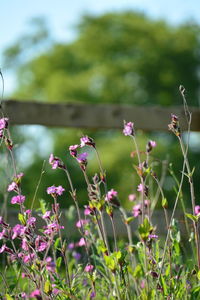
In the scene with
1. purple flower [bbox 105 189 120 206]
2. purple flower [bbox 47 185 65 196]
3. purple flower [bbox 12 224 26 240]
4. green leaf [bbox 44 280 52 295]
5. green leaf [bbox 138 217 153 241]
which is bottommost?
green leaf [bbox 44 280 52 295]

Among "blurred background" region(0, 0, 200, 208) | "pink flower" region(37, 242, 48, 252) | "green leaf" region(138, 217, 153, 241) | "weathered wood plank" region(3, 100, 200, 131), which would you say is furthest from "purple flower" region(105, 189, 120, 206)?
"blurred background" region(0, 0, 200, 208)

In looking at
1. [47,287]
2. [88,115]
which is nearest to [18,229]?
[47,287]

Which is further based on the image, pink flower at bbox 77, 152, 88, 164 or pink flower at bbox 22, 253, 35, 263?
pink flower at bbox 22, 253, 35, 263

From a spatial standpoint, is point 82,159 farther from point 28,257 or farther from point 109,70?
point 109,70

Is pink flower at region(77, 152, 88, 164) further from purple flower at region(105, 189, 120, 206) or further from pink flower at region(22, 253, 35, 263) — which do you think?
pink flower at region(22, 253, 35, 263)

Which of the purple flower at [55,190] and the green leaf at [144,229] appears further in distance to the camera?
the purple flower at [55,190]

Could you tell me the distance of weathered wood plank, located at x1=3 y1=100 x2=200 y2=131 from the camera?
3.55 meters

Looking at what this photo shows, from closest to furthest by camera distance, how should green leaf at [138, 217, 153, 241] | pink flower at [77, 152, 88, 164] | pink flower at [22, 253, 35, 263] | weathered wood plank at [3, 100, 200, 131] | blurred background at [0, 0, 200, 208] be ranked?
green leaf at [138, 217, 153, 241] < pink flower at [77, 152, 88, 164] < pink flower at [22, 253, 35, 263] < weathered wood plank at [3, 100, 200, 131] < blurred background at [0, 0, 200, 208]

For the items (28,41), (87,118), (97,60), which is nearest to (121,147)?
(97,60)

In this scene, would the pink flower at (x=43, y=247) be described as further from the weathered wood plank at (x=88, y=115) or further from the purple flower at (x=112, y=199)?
the weathered wood plank at (x=88, y=115)

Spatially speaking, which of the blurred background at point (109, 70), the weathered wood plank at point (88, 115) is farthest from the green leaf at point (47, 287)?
the blurred background at point (109, 70)

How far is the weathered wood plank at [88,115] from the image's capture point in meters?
3.55

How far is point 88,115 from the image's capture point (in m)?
3.75

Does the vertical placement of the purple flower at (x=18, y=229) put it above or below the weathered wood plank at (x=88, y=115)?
below
